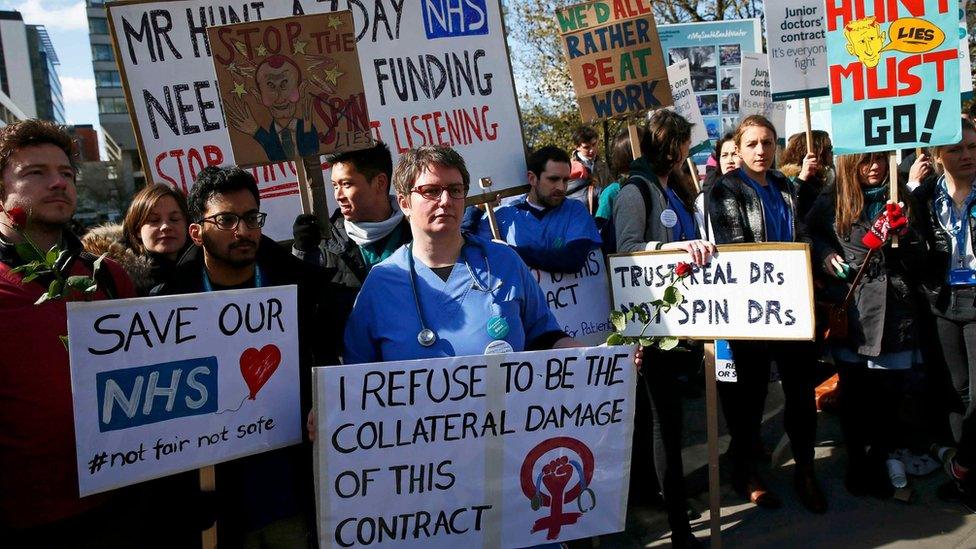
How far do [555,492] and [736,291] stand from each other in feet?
4.64

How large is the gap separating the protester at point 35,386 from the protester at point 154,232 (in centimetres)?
114

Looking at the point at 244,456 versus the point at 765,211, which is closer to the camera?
the point at 244,456

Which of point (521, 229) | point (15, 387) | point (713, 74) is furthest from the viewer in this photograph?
point (713, 74)

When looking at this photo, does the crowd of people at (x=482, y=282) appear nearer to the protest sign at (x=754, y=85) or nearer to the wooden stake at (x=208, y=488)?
the wooden stake at (x=208, y=488)

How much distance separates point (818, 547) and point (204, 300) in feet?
10.9

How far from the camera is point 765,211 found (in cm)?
451

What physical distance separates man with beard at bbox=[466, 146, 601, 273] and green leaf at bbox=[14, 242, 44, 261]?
239 centimetres

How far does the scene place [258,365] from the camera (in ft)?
8.34

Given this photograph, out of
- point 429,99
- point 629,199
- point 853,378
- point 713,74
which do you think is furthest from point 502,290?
point 713,74

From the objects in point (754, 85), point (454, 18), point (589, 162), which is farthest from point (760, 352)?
point (754, 85)

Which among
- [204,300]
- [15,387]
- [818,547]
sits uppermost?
[204,300]

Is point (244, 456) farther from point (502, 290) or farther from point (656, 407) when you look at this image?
point (656, 407)

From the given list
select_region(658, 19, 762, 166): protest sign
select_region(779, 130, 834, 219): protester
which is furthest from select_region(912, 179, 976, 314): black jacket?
select_region(658, 19, 762, 166): protest sign

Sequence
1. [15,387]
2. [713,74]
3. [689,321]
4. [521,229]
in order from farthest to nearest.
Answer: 1. [713,74]
2. [521,229]
3. [689,321]
4. [15,387]
